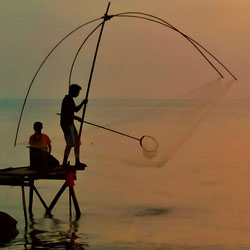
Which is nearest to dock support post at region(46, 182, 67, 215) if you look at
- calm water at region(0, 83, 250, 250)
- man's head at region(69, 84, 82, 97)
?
calm water at region(0, 83, 250, 250)

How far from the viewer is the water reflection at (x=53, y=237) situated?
1739cm

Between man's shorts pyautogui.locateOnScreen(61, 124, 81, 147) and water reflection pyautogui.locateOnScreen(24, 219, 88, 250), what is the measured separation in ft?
6.32

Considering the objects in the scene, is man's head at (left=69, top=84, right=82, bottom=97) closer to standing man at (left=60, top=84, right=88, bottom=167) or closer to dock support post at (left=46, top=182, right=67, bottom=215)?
standing man at (left=60, top=84, right=88, bottom=167)

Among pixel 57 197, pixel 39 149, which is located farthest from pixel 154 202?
pixel 39 149

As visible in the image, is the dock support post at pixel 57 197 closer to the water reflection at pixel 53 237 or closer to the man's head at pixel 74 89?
the water reflection at pixel 53 237

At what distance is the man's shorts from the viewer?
1842 cm

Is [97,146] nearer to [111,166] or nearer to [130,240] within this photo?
[111,166]

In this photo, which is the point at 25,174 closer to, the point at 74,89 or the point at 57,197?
the point at 74,89

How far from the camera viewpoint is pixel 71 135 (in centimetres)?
1852

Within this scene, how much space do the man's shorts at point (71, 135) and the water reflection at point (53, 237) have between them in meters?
1.93

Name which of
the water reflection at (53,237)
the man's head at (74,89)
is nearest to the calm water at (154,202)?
the water reflection at (53,237)

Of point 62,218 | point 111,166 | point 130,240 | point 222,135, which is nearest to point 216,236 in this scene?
point 130,240

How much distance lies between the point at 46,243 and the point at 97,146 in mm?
35797

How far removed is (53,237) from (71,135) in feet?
7.01
